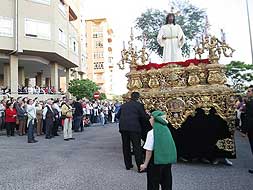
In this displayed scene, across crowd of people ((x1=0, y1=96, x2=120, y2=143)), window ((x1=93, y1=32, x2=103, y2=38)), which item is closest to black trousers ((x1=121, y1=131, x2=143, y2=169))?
crowd of people ((x1=0, y1=96, x2=120, y2=143))

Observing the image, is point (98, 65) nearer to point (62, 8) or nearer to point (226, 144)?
point (62, 8)

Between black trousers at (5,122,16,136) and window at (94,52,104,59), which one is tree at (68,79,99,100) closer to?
black trousers at (5,122,16,136)

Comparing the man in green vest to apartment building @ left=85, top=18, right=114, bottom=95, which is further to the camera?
apartment building @ left=85, top=18, right=114, bottom=95

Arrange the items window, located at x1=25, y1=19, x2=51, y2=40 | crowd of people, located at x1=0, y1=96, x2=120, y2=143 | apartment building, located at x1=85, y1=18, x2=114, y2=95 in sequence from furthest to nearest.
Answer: apartment building, located at x1=85, y1=18, x2=114, y2=95, window, located at x1=25, y1=19, x2=51, y2=40, crowd of people, located at x1=0, y1=96, x2=120, y2=143

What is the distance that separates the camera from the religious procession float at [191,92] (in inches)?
280

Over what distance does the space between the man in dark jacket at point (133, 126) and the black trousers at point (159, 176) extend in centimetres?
256

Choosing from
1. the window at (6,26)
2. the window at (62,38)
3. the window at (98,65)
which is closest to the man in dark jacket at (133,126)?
the window at (6,26)

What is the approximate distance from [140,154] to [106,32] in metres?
79.2

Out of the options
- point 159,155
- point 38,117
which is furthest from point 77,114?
point 159,155

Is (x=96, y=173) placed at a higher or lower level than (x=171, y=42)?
lower

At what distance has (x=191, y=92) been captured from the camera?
7.29 metres

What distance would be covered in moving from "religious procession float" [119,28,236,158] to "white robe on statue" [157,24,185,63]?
0.79 metres

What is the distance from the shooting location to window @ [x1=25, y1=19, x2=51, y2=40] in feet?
83.6

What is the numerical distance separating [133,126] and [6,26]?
69.3ft
